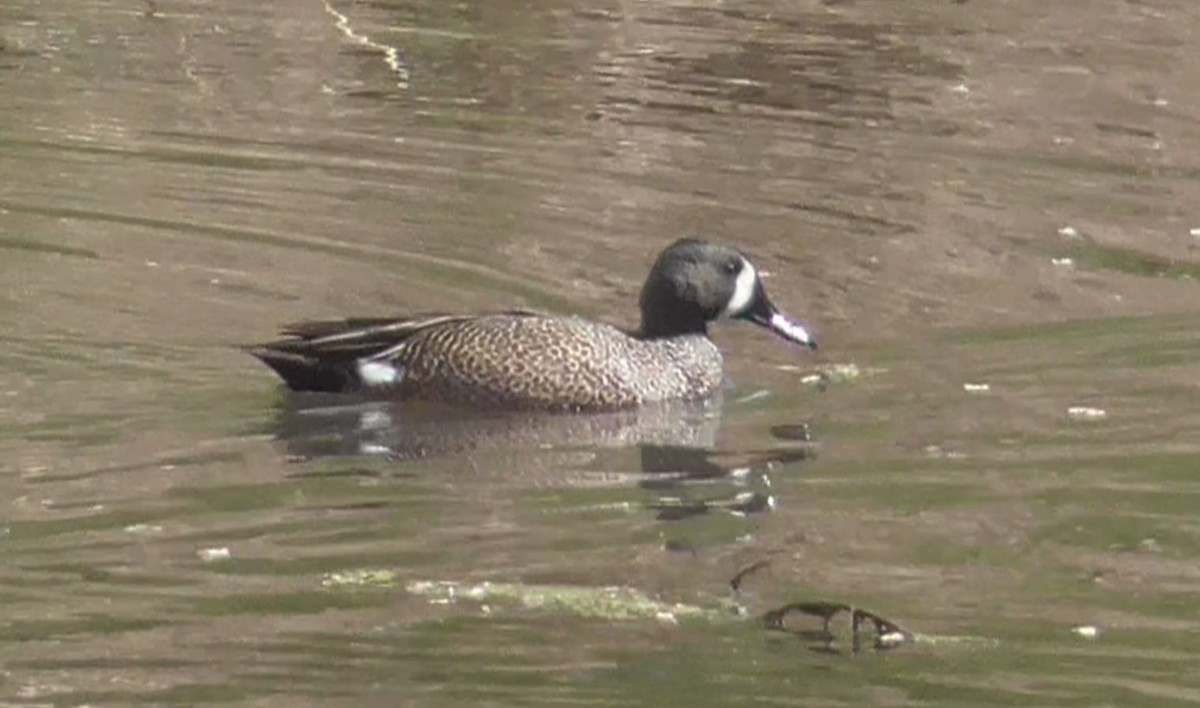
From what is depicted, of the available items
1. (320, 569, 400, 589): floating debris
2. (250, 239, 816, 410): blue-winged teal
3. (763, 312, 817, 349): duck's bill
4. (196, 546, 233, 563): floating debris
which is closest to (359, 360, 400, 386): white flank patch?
(250, 239, 816, 410): blue-winged teal

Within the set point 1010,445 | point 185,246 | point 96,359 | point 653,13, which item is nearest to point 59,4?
point 653,13

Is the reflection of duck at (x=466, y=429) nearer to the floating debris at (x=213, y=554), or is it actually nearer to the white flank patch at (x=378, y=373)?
the white flank patch at (x=378, y=373)

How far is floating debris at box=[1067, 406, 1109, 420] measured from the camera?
1024cm

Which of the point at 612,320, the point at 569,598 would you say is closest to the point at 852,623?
the point at 569,598

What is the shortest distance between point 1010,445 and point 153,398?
272 centimetres

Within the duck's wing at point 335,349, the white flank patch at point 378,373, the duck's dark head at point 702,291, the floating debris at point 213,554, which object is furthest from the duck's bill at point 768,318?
the floating debris at point 213,554

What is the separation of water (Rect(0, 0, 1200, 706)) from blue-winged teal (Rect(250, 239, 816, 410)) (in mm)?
148

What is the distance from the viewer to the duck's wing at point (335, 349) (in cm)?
1057

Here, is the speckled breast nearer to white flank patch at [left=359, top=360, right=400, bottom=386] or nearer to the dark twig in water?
white flank patch at [left=359, top=360, right=400, bottom=386]

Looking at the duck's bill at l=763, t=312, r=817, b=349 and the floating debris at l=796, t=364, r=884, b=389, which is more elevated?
the duck's bill at l=763, t=312, r=817, b=349

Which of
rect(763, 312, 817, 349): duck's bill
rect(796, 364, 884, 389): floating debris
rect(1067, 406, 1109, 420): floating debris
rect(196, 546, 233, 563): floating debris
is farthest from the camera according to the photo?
rect(763, 312, 817, 349): duck's bill

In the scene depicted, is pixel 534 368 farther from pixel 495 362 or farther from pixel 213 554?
pixel 213 554

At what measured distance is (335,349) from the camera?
34.8ft

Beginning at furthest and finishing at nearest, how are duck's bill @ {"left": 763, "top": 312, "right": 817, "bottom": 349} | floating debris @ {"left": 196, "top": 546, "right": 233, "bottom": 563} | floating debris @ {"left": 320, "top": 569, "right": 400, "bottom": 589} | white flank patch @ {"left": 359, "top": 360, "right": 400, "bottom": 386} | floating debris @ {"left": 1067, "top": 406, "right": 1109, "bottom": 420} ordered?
duck's bill @ {"left": 763, "top": 312, "right": 817, "bottom": 349}
white flank patch @ {"left": 359, "top": 360, "right": 400, "bottom": 386}
floating debris @ {"left": 1067, "top": 406, "right": 1109, "bottom": 420}
floating debris @ {"left": 196, "top": 546, "right": 233, "bottom": 563}
floating debris @ {"left": 320, "top": 569, "right": 400, "bottom": 589}
